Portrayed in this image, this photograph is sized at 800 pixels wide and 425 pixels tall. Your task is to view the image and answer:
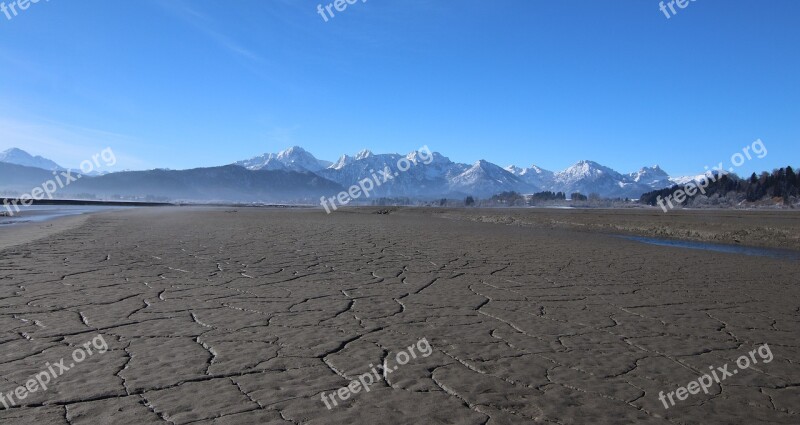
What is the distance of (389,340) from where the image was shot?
5273 mm

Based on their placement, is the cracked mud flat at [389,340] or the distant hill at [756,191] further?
the distant hill at [756,191]

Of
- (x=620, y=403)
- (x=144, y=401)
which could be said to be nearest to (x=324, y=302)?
(x=144, y=401)

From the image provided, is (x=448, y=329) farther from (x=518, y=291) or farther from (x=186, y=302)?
(x=186, y=302)

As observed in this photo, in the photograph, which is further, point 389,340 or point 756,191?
point 756,191

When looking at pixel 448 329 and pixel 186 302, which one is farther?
pixel 186 302

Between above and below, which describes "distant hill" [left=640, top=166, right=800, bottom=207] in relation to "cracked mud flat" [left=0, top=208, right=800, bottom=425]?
above

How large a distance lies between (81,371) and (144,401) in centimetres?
102

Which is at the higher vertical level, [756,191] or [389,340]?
[756,191]

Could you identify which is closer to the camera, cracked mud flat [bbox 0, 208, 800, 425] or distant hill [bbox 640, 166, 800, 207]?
cracked mud flat [bbox 0, 208, 800, 425]

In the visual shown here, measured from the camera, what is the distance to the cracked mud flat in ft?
11.8

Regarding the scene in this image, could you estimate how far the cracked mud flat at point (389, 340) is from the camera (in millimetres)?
3591

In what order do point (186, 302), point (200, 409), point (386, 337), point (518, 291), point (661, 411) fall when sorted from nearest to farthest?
1. point (200, 409)
2. point (661, 411)
3. point (386, 337)
4. point (186, 302)
5. point (518, 291)

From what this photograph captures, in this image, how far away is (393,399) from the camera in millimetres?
3770

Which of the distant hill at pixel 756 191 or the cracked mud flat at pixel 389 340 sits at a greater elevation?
the distant hill at pixel 756 191
